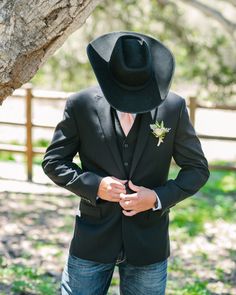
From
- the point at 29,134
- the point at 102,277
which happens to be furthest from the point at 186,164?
the point at 29,134

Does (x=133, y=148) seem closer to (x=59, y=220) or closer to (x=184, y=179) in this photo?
(x=184, y=179)

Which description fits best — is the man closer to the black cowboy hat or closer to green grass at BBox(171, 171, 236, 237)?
Answer: the black cowboy hat

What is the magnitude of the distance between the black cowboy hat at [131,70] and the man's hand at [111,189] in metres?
0.26

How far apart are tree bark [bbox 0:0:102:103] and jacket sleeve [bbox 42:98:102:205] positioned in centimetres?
25

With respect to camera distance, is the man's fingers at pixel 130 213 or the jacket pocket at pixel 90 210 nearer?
the man's fingers at pixel 130 213

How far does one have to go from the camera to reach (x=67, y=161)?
2486mm

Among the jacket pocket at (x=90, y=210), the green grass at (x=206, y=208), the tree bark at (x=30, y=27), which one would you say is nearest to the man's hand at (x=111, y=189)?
the jacket pocket at (x=90, y=210)

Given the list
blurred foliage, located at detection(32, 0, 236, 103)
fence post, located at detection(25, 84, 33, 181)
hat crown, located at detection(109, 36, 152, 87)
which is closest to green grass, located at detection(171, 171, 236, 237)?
fence post, located at detection(25, 84, 33, 181)

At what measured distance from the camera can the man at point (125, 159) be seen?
94.7 inches

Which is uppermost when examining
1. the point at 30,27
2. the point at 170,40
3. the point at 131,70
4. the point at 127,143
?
the point at 30,27

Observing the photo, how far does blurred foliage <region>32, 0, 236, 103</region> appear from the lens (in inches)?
390

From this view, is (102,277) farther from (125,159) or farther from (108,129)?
(108,129)

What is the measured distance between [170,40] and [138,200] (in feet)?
28.1

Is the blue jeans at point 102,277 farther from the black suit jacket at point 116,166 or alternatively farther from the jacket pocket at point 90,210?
the jacket pocket at point 90,210
